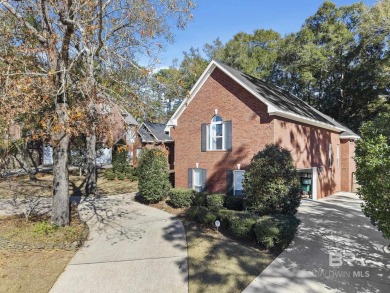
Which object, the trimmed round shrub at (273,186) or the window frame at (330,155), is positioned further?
the window frame at (330,155)

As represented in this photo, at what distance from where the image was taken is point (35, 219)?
11438mm

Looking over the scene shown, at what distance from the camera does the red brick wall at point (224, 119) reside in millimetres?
14359

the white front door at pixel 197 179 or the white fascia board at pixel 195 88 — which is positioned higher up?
the white fascia board at pixel 195 88

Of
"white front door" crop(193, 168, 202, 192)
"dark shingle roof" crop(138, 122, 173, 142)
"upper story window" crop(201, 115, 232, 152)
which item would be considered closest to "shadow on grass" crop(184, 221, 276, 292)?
"upper story window" crop(201, 115, 232, 152)

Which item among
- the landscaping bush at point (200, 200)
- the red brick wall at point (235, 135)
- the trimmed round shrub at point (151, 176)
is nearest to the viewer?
the landscaping bush at point (200, 200)

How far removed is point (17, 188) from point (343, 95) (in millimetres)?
35175

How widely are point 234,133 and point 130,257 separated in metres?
9.08

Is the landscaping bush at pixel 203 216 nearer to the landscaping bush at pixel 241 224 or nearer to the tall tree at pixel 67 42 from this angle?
the landscaping bush at pixel 241 224

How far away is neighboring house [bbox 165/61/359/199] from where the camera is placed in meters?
14.4

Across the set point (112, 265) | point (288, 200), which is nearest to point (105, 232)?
point (112, 265)

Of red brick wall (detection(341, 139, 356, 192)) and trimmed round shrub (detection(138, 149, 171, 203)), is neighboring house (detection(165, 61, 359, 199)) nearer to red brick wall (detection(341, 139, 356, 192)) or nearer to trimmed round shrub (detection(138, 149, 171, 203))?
trimmed round shrub (detection(138, 149, 171, 203))

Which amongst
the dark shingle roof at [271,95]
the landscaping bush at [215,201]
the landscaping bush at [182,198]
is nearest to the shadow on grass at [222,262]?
the landscaping bush at [215,201]

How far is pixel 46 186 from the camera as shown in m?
19.9

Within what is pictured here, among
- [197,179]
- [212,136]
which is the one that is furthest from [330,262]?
[197,179]
